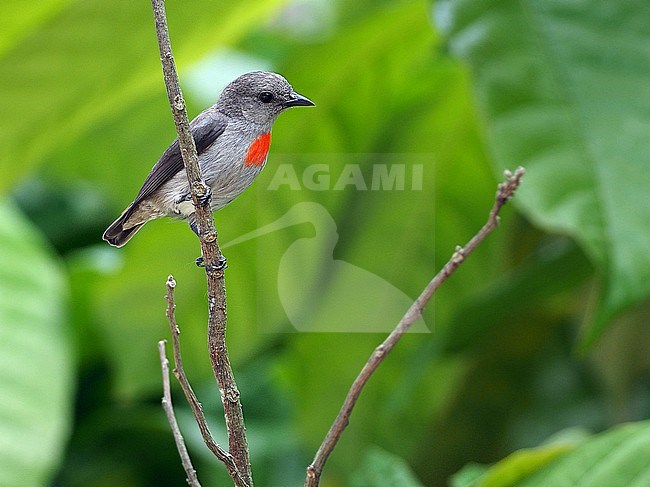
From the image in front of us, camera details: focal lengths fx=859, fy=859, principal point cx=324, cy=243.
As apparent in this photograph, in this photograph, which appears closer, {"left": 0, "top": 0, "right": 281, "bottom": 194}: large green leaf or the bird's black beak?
the bird's black beak

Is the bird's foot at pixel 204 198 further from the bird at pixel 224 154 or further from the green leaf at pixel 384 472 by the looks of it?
the green leaf at pixel 384 472

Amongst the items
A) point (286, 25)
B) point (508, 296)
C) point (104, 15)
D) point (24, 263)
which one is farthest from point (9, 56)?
point (286, 25)

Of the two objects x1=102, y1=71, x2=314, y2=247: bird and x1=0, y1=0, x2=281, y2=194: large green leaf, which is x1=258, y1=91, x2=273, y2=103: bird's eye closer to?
x1=102, y1=71, x2=314, y2=247: bird

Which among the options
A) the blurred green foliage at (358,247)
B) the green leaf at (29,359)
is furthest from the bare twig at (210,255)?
the green leaf at (29,359)

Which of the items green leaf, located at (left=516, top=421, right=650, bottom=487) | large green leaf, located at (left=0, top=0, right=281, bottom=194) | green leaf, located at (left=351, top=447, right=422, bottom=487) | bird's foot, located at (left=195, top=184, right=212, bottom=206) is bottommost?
green leaf, located at (left=516, top=421, right=650, bottom=487)

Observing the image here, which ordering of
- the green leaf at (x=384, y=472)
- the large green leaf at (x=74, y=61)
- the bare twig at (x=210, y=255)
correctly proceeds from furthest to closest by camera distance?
the green leaf at (x=384, y=472) → the large green leaf at (x=74, y=61) → the bare twig at (x=210, y=255)

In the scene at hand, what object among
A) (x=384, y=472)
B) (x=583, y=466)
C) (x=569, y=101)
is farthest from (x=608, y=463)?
(x=569, y=101)

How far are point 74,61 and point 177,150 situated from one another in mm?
312

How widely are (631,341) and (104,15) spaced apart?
2.66 ft

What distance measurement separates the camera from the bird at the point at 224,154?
1.00 ft

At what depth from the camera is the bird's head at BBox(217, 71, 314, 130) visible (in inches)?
12.1

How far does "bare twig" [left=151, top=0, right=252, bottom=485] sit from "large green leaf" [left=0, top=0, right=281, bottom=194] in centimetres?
28

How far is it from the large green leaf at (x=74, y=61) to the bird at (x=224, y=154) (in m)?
0.25

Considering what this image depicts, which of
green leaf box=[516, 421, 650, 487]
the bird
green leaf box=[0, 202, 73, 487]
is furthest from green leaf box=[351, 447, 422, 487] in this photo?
the bird
